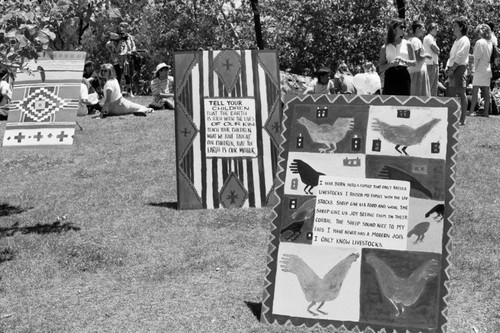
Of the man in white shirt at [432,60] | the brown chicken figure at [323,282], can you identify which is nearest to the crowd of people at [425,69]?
the man in white shirt at [432,60]

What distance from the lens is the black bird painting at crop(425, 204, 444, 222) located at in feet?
16.3

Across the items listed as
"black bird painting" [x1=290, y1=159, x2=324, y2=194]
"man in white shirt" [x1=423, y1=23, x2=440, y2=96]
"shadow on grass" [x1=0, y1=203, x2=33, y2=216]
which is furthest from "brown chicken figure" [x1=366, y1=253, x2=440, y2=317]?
"man in white shirt" [x1=423, y1=23, x2=440, y2=96]

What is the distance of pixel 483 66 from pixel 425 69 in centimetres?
165

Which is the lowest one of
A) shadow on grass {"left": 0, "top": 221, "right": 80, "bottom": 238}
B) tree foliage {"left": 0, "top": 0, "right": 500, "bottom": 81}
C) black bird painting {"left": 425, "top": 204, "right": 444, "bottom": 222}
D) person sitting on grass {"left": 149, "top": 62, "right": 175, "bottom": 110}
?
shadow on grass {"left": 0, "top": 221, "right": 80, "bottom": 238}

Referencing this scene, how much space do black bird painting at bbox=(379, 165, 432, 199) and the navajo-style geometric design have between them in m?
3.54

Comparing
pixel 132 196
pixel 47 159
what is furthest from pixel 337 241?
pixel 47 159

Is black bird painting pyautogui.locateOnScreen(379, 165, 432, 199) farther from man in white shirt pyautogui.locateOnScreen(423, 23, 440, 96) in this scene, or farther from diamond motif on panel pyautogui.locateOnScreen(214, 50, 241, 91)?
man in white shirt pyautogui.locateOnScreen(423, 23, 440, 96)

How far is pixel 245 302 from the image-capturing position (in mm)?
5723

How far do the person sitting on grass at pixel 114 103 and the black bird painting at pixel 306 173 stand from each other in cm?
1156

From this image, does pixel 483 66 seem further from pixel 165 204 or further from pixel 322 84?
pixel 165 204

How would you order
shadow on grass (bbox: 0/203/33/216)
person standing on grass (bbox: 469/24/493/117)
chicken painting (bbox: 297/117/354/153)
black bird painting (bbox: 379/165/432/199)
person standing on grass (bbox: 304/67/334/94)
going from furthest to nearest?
person standing on grass (bbox: 304/67/334/94) < person standing on grass (bbox: 469/24/493/117) < shadow on grass (bbox: 0/203/33/216) < chicken painting (bbox: 297/117/354/153) < black bird painting (bbox: 379/165/432/199)

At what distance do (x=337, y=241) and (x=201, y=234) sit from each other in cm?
278

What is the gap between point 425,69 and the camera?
14086mm

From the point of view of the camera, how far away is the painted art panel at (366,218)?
4.94 meters
